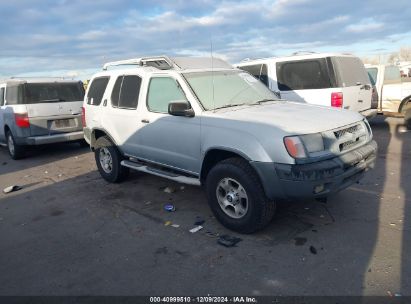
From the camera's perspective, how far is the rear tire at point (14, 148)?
9391 millimetres

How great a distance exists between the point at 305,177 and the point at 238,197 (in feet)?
2.82

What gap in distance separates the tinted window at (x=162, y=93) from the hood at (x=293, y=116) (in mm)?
690

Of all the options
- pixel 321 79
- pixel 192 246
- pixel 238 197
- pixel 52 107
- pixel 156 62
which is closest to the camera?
pixel 192 246

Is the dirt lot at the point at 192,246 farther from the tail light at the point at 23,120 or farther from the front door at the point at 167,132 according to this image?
the tail light at the point at 23,120

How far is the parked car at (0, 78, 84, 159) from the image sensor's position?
29.3 feet

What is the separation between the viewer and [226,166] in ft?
13.5

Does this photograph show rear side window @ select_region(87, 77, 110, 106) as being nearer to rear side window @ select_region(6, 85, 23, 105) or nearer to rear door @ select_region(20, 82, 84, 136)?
rear door @ select_region(20, 82, 84, 136)

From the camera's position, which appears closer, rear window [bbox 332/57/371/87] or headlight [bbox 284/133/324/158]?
headlight [bbox 284/133/324/158]

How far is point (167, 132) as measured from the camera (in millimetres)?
5000

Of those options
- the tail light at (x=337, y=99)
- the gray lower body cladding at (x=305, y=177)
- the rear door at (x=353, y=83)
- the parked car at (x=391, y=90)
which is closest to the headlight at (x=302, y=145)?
the gray lower body cladding at (x=305, y=177)

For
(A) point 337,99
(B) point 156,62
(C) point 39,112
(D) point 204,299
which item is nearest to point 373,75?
(A) point 337,99

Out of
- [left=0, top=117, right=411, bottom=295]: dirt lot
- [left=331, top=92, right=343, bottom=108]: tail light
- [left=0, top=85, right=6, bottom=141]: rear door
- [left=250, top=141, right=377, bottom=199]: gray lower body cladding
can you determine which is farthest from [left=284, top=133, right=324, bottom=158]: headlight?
[left=0, top=85, right=6, bottom=141]: rear door

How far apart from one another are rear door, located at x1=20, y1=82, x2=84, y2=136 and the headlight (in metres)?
7.10

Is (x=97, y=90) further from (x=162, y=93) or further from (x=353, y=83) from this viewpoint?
(x=353, y=83)
